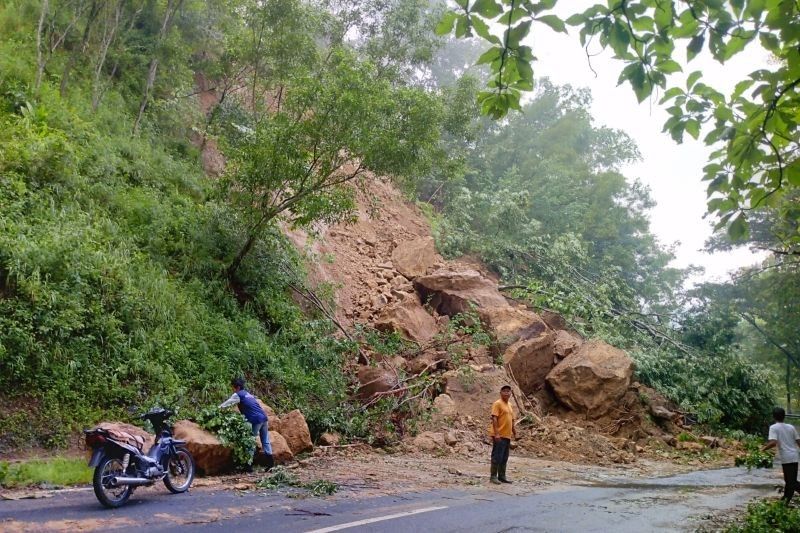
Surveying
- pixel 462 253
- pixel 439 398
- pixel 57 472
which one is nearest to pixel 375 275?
pixel 462 253

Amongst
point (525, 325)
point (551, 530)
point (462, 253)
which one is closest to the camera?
point (551, 530)

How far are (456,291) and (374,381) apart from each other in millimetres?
5293

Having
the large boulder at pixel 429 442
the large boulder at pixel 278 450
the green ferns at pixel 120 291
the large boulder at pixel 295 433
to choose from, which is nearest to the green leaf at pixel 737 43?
the large boulder at pixel 278 450

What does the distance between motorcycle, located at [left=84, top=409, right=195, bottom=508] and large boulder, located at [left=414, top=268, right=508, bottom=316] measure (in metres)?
11.2

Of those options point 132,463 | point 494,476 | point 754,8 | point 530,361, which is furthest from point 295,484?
point 530,361

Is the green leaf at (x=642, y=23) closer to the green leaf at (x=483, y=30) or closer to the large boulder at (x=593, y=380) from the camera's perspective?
the green leaf at (x=483, y=30)

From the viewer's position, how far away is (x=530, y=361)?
16062 mm

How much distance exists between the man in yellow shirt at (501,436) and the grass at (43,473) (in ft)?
19.0

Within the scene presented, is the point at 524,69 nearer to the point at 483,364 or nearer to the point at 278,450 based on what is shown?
the point at 278,450

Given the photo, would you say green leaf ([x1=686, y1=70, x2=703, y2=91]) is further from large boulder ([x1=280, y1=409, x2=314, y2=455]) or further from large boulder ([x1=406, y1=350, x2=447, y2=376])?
large boulder ([x1=406, y1=350, x2=447, y2=376])

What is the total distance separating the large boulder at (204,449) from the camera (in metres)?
8.20

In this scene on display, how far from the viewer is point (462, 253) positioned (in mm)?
22531

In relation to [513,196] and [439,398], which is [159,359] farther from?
[513,196]

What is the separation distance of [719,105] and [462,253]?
1869 cm
